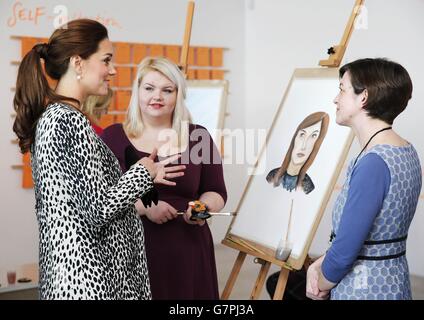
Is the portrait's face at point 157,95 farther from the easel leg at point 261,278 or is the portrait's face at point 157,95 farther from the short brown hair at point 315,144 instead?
the easel leg at point 261,278

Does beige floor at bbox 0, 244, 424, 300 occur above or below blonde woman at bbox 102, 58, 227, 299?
below

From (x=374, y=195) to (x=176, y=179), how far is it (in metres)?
1.02

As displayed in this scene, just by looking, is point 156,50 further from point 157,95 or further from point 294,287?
point 157,95

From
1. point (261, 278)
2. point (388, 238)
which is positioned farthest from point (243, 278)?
point (388, 238)

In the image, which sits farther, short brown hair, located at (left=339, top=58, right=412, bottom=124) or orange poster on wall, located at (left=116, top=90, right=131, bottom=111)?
orange poster on wall, located at (left=116, top=90, right=131, bottom=111)

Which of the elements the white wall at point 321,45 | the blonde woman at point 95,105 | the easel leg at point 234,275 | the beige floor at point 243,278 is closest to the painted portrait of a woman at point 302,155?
the easel leg at point 234,275

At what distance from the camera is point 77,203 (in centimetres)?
160

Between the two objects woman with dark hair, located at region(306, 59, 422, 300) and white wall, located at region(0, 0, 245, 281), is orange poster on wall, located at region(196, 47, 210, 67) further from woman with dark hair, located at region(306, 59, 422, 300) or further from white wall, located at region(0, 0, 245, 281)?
woman with dark hair, located at region(306, 59, 422, 300)

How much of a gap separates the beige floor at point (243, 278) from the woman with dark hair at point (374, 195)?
2.61 meters

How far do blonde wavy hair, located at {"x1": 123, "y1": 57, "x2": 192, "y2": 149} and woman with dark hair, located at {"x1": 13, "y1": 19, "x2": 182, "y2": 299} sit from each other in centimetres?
67

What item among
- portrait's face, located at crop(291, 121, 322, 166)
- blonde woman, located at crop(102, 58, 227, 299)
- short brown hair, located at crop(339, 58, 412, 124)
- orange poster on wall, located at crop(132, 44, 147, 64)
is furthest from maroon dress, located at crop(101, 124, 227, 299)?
orange poster on wall, located at crop(132, 44, 147, 64)

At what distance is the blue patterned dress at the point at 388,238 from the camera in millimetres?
1654

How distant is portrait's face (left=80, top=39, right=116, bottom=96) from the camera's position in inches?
68.7
